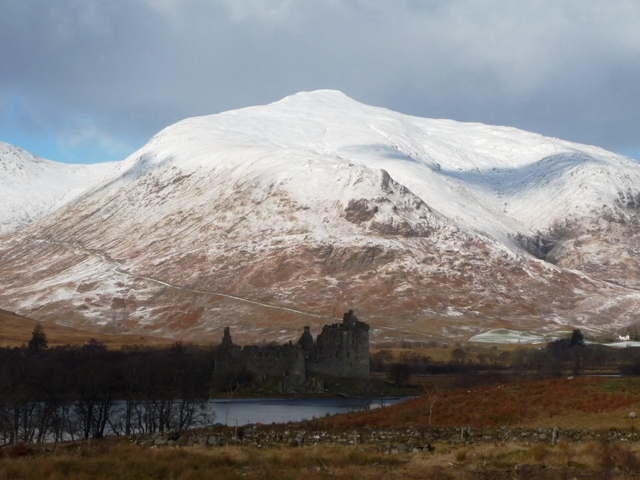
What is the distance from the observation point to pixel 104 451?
3241 cm

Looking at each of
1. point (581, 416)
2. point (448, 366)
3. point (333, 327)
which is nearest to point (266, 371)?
point (333, 327)

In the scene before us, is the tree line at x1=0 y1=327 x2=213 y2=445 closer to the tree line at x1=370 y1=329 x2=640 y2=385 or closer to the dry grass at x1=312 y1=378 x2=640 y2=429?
the dry grass at x1=312 y1=378 x2=640 y2=429

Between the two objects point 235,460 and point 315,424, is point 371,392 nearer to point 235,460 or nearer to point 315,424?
point 315,424

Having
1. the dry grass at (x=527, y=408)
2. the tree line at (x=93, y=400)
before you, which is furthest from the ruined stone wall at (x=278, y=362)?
the dry grass at (x=527, y=408)

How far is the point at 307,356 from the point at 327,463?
76097 millimetres

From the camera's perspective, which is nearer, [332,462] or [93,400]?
[332,462]

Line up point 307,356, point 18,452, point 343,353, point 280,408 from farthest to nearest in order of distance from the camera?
point 343,353, point 307,356, point 280,408, point 18,452

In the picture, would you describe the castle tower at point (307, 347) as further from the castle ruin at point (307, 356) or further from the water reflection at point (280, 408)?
the water reflection at point (280, 408)

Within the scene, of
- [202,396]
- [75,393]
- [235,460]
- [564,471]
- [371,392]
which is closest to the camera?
[564,471]

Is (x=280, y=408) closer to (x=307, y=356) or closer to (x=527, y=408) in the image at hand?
(x=307, y=356)

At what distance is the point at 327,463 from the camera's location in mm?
31391

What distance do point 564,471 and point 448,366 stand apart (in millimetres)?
114462

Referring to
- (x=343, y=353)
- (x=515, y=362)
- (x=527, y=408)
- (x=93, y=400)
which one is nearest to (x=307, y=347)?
(x=343, y=353)

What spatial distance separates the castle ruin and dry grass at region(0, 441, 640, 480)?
67.6 m
